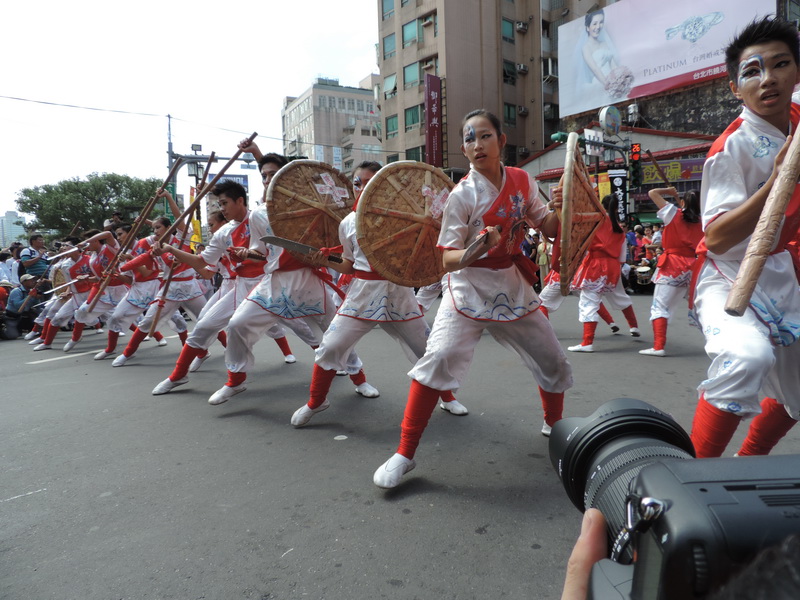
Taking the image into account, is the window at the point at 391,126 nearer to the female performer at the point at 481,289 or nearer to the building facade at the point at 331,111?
the female performer at the point at 481,289

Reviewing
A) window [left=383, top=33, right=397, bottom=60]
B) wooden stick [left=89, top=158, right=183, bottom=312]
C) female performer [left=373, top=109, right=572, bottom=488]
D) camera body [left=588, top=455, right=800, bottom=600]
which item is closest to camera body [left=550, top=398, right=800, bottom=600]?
camera body [left=588, top=455, right=800, bottom=600]

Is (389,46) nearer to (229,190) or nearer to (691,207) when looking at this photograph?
(691,207)

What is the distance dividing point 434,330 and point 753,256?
171 cm

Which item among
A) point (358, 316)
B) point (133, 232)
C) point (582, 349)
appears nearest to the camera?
point (358, 316)

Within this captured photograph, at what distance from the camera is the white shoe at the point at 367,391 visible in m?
4.55

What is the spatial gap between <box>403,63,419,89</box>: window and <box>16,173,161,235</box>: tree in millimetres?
17681

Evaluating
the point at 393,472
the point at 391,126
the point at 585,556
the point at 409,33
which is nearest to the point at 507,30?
the point at 409,33

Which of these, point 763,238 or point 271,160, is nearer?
point 763,238

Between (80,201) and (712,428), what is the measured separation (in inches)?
1571

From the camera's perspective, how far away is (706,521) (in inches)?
20.8

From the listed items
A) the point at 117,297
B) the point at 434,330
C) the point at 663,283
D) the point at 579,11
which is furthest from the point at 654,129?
the point at 434,330

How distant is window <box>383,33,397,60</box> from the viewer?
1282 inches

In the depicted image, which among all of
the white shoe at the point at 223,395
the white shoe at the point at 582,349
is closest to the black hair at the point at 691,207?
the white shoe at the point at 582,349

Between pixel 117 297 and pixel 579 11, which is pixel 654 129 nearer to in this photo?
pixel 579 11
